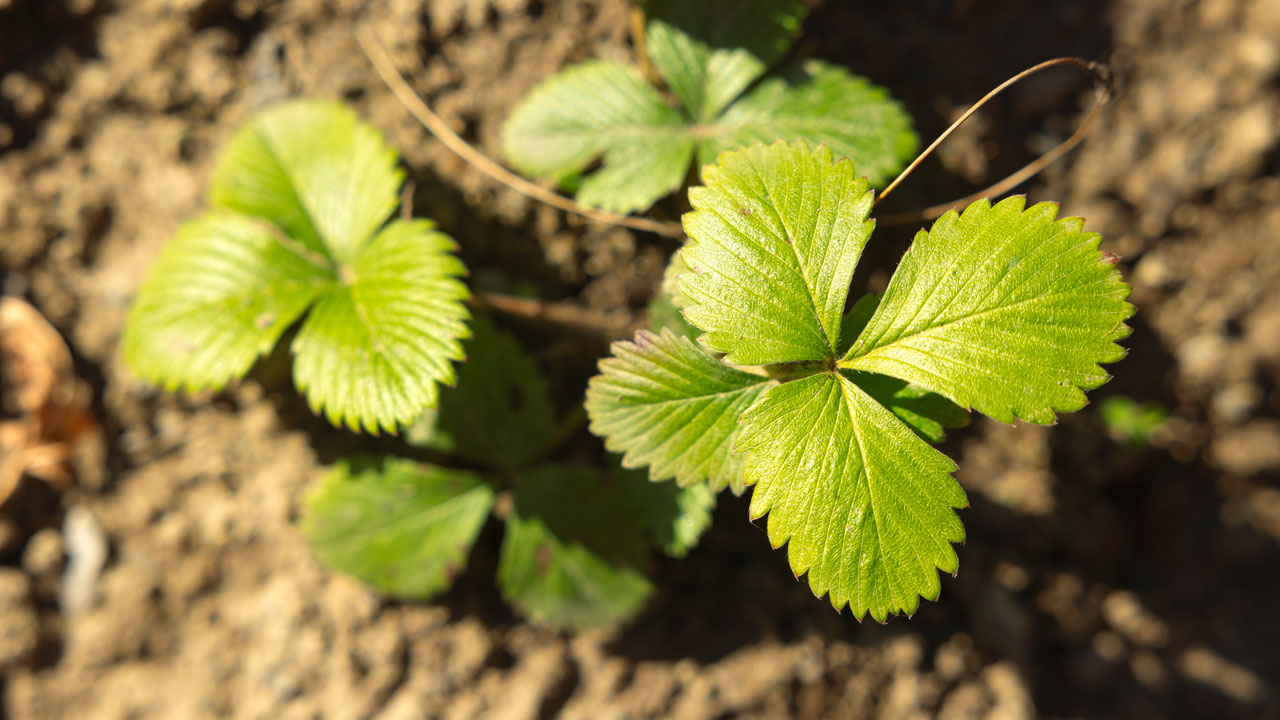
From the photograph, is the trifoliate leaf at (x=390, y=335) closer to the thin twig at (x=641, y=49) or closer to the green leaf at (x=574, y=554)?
the green leaf at (x=574, y=554)

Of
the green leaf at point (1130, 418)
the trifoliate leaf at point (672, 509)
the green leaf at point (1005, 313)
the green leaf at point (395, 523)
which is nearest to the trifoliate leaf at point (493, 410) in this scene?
the green leaf at point (395, 523)

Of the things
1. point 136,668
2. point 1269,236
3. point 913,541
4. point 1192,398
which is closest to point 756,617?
point 913,541

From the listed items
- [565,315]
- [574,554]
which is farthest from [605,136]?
[574,554]

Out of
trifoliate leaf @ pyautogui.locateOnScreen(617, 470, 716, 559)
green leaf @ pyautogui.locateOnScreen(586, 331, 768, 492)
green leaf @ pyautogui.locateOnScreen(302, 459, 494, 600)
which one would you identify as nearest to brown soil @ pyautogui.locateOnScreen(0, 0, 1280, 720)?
green leaf @ pyautogui.locateOnScreen(302, 459, 494, 600)

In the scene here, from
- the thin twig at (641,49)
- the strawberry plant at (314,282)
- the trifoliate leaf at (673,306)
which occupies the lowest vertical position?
the strawberry plant at (314,282)

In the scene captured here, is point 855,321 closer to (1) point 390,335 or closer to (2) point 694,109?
(2) point 694,109

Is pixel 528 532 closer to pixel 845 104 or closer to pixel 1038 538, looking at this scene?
pixel 845 104

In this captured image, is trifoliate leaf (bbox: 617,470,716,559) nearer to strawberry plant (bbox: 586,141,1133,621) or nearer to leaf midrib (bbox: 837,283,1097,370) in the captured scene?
strawberry plant (bbox: 586,141,1133,621)
